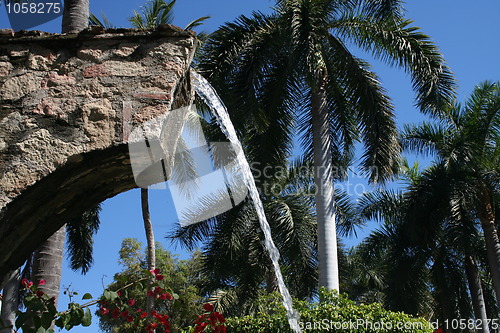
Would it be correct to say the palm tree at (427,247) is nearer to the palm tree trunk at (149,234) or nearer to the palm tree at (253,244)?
the palm tree at (253,244)

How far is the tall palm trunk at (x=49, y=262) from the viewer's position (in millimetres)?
6027

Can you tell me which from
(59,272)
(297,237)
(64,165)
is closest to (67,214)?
(64,165)

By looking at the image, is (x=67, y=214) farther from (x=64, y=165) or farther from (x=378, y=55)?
(x=378, y=55)

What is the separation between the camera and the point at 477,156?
600 inches

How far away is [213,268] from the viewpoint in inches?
604

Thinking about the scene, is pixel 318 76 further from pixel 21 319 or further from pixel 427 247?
pixel 21 319

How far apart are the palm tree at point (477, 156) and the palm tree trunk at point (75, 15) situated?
1100 cm

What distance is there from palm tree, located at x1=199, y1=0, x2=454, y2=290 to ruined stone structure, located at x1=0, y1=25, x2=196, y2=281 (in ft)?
28.0

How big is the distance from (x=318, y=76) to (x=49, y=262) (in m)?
7.02

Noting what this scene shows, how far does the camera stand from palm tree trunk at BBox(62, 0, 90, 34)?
6.57 m

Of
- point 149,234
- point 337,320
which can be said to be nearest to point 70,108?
point 337,320

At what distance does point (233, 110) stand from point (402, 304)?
25.8 feet

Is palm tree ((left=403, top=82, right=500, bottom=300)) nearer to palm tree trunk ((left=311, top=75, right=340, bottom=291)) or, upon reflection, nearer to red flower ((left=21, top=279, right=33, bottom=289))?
palm tree trunk ((left=311, top=75, right=340, bottom=291))

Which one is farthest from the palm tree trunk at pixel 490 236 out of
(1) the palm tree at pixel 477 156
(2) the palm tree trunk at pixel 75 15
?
(2) the palm tree trunk at pixel 75 15
